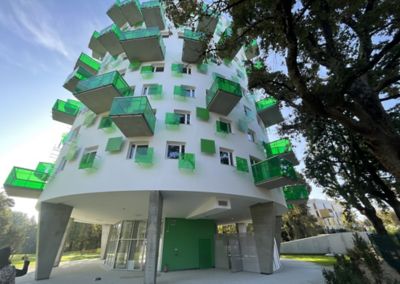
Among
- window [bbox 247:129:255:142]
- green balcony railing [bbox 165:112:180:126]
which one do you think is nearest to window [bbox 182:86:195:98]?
green balcony railing [bbox 165:112:180:126]

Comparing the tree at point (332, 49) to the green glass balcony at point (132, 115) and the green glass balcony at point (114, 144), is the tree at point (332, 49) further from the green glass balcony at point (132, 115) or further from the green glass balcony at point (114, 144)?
the green glass balcony at point (114, 144)

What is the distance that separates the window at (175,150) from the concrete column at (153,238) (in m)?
2.34

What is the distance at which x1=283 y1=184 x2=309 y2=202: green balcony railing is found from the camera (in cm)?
1678

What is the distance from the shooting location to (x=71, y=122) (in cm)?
1867

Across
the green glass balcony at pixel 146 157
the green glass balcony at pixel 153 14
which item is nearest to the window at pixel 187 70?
the green glass balcony at pixel 153 14

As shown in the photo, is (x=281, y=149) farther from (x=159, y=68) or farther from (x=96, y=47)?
(x=96, y=47)

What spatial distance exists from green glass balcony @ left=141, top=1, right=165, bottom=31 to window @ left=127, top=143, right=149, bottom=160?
41.9 feet

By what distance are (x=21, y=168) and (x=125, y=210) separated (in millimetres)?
7315

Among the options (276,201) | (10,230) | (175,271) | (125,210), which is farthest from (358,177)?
(10,230)

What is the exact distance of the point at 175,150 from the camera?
506 inches

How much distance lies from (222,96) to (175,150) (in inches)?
183

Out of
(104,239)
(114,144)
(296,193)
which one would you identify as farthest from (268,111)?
(104,239)

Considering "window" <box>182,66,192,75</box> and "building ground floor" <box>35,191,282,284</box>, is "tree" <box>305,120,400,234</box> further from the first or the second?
"window" <box>182,66,192,75</box>

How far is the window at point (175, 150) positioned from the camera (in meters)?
12.5
